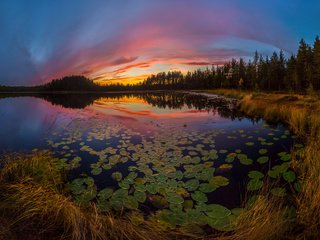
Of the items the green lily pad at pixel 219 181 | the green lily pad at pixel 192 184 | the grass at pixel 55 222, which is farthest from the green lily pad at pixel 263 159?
the grass at pixel 55 222

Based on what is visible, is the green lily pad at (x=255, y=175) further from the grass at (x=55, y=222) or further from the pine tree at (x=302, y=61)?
the pine tree at (x=302, y=61)

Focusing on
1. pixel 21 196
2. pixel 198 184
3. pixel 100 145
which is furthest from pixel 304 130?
pixel 21 196

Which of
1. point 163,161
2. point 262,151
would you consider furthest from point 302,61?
point 163,161

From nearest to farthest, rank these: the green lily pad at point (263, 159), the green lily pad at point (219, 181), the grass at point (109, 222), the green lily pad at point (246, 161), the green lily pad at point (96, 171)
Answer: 1. the grass at point (109, 222)
2. the green lily pad at point (219, 181)
3. the green lily pad at point (96, 171)
4. the green lily pad at point (246, 161)
5. the green lily pad at point (263, 159)

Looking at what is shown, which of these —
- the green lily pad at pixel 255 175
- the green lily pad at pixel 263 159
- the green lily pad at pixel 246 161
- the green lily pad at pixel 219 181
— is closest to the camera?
the green lily pad at pixel 219 181

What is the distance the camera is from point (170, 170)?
623cm

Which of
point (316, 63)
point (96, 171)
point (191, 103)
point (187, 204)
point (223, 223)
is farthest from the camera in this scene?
point (316, 63)

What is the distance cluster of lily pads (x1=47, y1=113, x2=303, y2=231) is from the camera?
4.41 meters

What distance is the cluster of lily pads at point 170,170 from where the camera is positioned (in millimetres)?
4406

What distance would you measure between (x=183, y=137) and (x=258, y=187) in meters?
5.30

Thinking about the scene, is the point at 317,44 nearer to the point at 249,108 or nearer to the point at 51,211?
the point at 249,108

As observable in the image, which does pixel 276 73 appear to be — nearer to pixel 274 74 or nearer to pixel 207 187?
pixel 274 74

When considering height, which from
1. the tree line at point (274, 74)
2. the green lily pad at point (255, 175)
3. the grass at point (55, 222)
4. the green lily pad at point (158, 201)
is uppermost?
the tree line at point (274, 74)

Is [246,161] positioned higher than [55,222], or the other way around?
[55,222]
